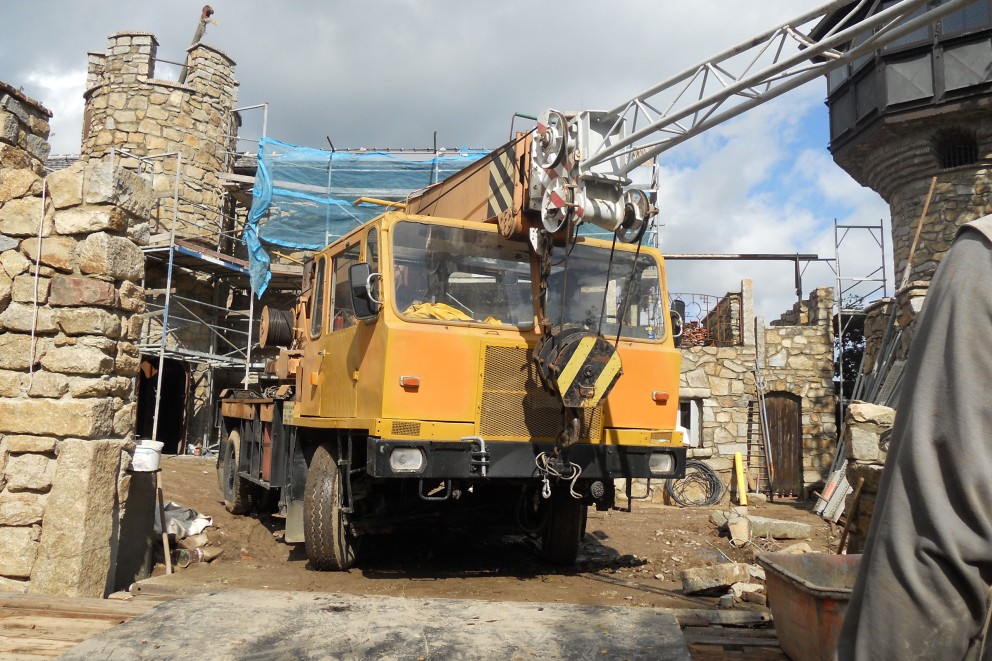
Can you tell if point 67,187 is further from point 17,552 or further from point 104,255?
point 17,552

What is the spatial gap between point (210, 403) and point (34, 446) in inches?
475

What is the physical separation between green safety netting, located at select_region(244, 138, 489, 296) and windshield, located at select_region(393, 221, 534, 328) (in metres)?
10.8

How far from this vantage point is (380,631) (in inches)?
129

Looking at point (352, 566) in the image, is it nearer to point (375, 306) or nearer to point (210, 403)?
point (375, 306)

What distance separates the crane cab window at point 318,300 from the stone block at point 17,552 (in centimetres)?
292

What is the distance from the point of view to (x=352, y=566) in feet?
21.3

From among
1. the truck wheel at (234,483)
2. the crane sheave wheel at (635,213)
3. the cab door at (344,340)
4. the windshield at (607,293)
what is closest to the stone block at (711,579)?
the windshield at (607,293)

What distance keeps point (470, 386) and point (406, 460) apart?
0.72 m

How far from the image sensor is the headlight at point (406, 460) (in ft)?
17.6

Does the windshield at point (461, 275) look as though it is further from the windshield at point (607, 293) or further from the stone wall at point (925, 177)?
the stone wall at point (925, 177)

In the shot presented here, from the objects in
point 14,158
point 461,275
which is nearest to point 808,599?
point 461,275

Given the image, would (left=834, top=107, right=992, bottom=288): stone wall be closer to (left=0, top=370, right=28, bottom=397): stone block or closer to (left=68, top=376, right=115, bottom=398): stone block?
(left=68, top=376, right=115, bottom=398): stone block

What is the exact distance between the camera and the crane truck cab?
551 cm

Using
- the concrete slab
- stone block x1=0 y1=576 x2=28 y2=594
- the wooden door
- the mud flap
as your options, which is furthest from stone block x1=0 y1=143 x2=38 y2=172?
the wooden door
